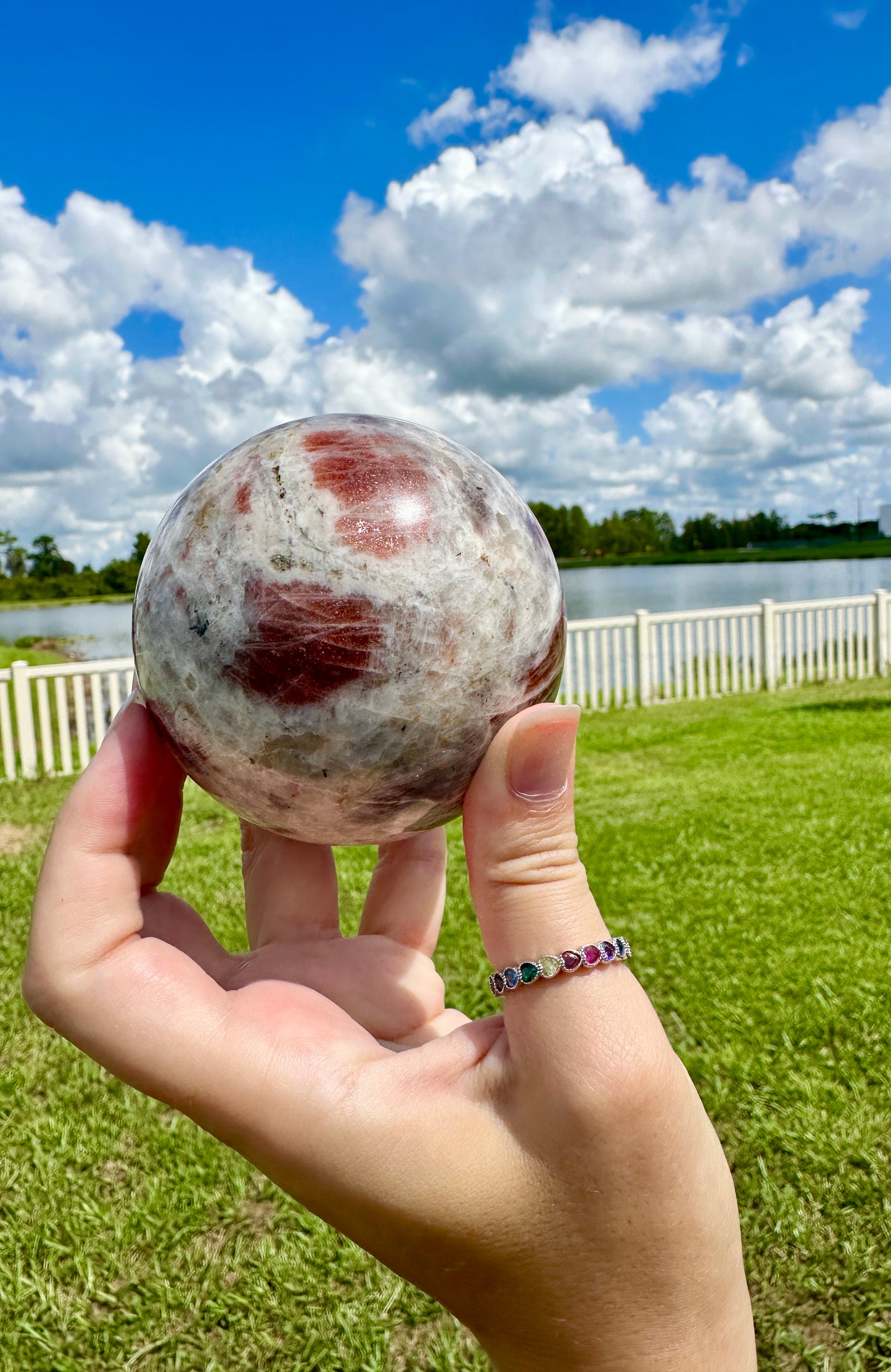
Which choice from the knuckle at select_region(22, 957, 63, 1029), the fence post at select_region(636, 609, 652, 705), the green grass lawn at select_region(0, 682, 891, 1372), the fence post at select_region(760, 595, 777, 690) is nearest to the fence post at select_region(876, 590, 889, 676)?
the fence post at select_region(760, 595, 777, 690)

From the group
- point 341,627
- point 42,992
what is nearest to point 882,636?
point 341,627

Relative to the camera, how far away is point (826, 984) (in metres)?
4.84

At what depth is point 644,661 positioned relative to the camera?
49.9ft

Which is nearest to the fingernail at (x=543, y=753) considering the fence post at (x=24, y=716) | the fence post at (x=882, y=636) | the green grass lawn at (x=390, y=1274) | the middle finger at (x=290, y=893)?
the middle finger at (x=290, y=893)

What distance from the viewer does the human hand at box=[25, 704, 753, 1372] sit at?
148cm

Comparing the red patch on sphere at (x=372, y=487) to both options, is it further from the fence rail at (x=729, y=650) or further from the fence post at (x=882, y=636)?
the fence post at (x=882, y=636)

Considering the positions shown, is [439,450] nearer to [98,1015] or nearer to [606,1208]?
[98,1015]

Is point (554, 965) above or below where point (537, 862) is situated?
below

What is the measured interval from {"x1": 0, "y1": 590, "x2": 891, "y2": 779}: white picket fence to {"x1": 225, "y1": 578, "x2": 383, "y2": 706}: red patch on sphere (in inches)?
439

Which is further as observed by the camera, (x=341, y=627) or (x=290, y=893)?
(x=290, y=893)

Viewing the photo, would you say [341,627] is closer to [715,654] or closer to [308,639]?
[308,639]

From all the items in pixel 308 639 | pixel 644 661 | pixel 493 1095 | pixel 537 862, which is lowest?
pixel 644 661

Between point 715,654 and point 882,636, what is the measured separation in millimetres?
3980

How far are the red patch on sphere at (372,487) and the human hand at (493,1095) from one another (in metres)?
0.42
